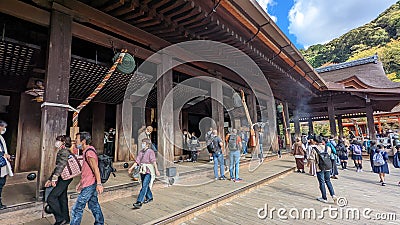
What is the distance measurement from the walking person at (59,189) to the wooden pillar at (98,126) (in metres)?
4.22

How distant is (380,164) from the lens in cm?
588

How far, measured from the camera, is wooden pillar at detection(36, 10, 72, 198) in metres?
2.81

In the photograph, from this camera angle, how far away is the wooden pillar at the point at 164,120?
4.53 metres

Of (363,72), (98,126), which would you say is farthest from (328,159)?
(363,72)

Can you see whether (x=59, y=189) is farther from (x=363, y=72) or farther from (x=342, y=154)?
(x=363, y=72)

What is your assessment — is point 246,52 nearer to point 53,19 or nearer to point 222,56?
point 222,56

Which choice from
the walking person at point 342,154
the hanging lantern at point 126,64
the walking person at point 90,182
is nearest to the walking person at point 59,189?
the walking person at point 90,182

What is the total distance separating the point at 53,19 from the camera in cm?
306

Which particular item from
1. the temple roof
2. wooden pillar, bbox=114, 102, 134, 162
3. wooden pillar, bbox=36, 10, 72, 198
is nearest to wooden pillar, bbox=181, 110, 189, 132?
wooden pillar, bbox=114, 102, 134, 162

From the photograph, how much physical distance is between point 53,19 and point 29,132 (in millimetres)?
3691

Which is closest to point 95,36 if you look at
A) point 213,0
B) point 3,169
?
point 213,0

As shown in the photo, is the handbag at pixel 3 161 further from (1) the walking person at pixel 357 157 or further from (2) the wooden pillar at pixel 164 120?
(1) the walking person at pixel 357 157

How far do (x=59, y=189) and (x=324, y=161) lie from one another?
4581 mm

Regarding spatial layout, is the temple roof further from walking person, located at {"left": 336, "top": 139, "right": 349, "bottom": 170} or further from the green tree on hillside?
Result: the green tree on hillside
